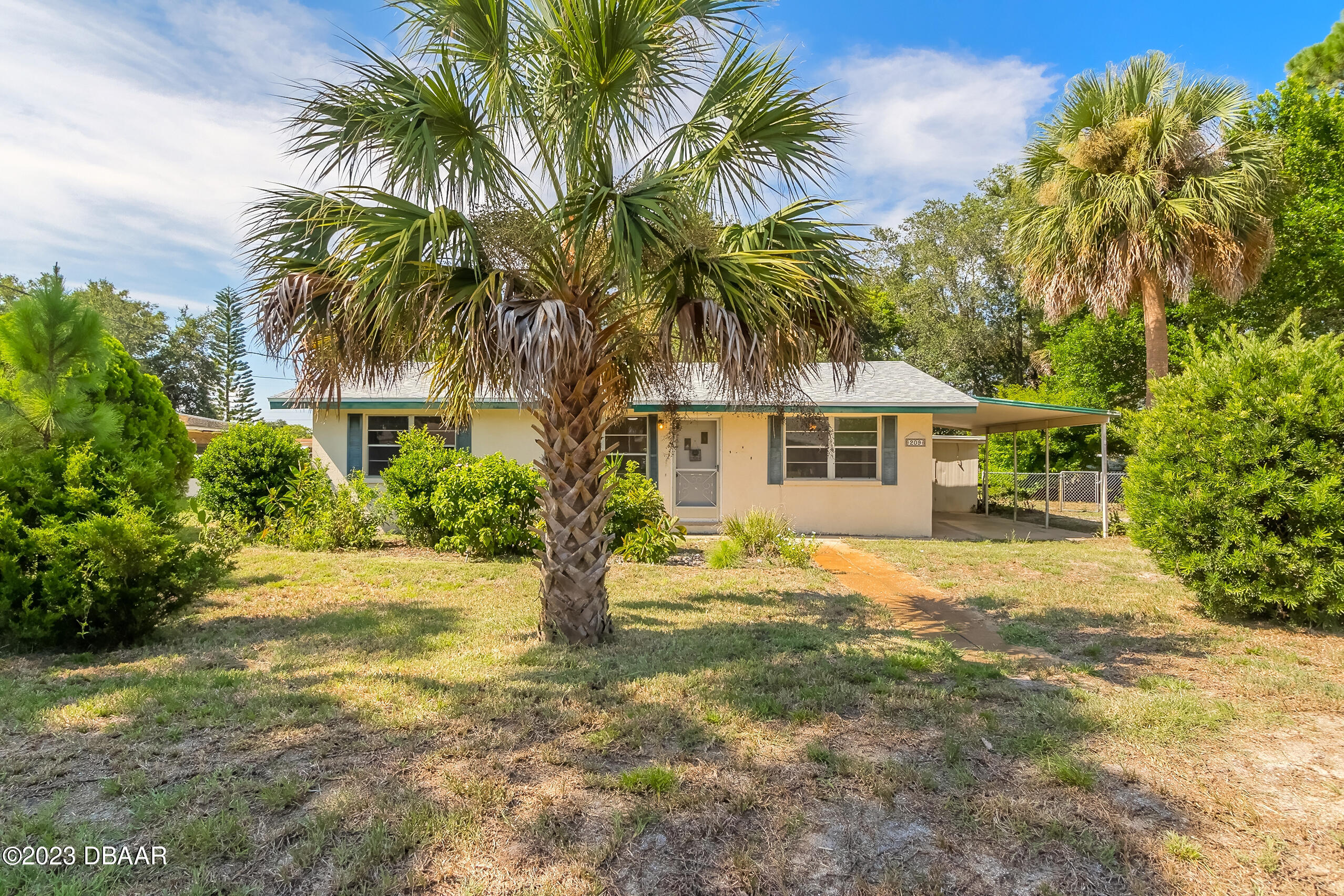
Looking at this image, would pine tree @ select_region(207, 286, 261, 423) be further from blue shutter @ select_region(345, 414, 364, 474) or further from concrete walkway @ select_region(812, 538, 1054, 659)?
concrete walkway @ select_region(812, 538, 1054, 659)

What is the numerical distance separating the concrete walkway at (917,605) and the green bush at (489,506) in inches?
185

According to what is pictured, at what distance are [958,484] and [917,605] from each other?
15311mm

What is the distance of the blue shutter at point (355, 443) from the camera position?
44.9ft

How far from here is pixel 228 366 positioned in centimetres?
4391

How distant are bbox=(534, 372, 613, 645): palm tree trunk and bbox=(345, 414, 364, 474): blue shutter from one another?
9462 mm

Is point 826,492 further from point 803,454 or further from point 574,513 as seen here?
point 574,513

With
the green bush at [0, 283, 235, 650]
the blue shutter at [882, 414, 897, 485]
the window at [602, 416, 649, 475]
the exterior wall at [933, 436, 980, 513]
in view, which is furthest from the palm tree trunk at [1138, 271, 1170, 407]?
the green bush at [0, 283, 235, 650]

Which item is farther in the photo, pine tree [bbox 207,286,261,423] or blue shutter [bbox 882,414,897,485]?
pine tree [bbox 207,286,261,423]

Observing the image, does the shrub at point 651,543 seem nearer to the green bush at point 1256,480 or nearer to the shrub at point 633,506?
the shrub at point 633,506

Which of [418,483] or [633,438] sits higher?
[633,438]

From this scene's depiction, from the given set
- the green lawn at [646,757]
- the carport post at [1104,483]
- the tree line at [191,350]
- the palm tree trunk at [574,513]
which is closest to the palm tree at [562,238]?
the palm tree trunk at [574,513]

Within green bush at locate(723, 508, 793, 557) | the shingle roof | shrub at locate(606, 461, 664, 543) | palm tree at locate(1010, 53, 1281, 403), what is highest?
palm tree at locate(1010, 53, 1281, 403)

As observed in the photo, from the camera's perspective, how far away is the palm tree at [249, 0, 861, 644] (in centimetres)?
468

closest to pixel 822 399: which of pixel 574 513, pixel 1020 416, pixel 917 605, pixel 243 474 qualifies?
pixel 1020 416
